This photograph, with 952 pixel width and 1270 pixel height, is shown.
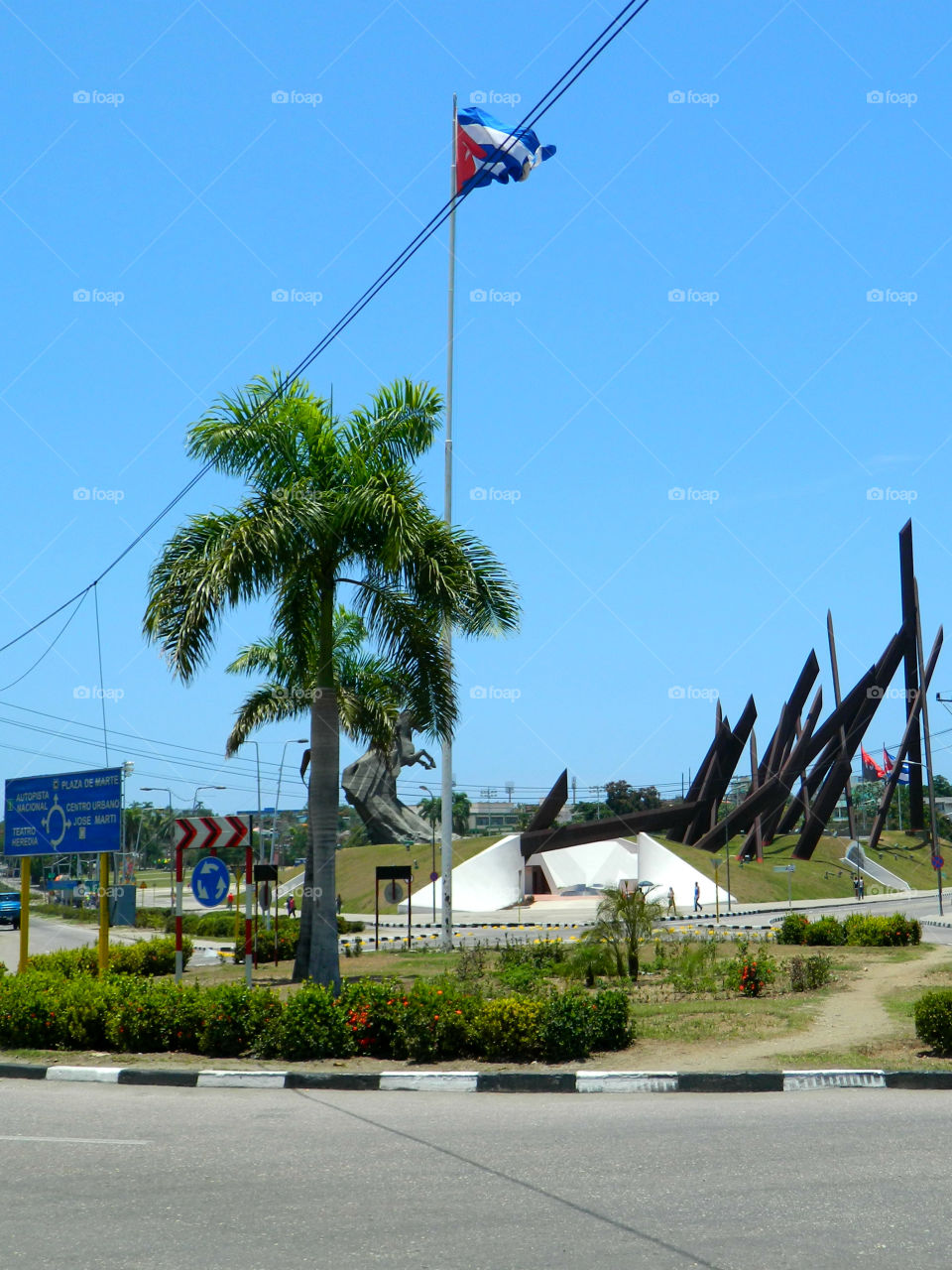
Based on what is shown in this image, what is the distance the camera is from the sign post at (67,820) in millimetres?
16656

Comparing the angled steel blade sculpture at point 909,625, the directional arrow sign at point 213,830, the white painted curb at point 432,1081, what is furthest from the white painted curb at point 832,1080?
the angled steel blade sculpture at point 909,625

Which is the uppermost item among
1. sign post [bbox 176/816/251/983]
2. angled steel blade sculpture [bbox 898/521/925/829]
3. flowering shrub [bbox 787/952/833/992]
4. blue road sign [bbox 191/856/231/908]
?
angled steel blade sculpture [bbox 898/521/925/829]

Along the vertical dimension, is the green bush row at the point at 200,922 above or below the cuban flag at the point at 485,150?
below

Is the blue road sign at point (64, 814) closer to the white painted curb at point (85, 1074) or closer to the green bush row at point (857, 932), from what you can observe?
the white painted curb at point (85, 1074)

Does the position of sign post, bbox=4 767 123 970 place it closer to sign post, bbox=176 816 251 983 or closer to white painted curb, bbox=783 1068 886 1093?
sign post, bbox=176 816 251 983

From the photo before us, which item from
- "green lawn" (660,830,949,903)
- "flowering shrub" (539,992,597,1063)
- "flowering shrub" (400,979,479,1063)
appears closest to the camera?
"flowering shrub" (539,992,597,1063)

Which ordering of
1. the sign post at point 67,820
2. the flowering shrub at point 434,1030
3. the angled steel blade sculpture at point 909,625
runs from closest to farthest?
the flowering shrub at point 434,1030
the sign post at point 67,820
the angled steel blade sculpture at point 909,625

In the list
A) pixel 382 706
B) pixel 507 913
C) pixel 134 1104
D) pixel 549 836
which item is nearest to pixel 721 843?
pixel 549 836

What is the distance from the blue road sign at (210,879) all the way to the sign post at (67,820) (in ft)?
7.33

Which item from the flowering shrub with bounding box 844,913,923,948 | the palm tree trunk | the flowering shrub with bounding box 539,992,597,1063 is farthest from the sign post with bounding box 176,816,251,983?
the flowering shrub with bounding box 844,913,923,948

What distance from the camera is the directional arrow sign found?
49.2 ft

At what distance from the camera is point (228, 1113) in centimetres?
952

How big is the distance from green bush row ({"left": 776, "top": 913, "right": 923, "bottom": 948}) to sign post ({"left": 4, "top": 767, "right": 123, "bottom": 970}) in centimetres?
1746

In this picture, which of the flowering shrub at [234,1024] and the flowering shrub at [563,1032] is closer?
the flowering shrub at [563,1032]
